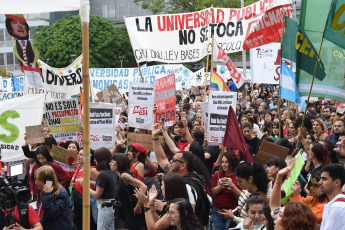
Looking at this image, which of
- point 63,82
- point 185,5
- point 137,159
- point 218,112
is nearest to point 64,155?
point 137,159

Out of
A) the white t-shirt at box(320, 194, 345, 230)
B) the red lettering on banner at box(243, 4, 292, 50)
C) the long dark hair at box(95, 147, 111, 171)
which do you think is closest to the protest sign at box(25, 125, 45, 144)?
the long dark hair at box(95, 147, 111, 171)

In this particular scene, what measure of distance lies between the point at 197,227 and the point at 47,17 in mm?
75533

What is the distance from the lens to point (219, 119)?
33.6 ft

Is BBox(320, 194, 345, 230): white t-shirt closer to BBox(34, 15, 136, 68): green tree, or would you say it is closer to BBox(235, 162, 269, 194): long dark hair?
BBox(235, 162, 269, 194): long dark hair

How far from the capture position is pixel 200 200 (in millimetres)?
6516

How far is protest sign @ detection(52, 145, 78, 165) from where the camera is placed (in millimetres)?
10016

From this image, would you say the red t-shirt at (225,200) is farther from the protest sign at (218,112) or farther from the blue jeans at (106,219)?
the protest sign at (218,112)

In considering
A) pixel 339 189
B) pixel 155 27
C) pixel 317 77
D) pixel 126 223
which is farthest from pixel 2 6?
→ pixel 155 27

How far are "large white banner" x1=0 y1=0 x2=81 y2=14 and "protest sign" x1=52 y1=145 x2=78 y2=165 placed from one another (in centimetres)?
571

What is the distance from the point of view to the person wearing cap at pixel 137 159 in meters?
8.55

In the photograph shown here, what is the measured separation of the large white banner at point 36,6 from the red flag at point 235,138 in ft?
13.7

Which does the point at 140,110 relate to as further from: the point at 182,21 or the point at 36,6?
the point at 36,6

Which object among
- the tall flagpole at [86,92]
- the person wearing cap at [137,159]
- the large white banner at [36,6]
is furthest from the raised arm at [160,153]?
the large white banner at [36,6]

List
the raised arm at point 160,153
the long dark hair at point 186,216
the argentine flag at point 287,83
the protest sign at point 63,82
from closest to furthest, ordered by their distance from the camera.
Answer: the long dark hair at point 186,216 < the raised arm at point 160,153 < the argentine flag at point 287,83 < the protest sign at point 63,82
